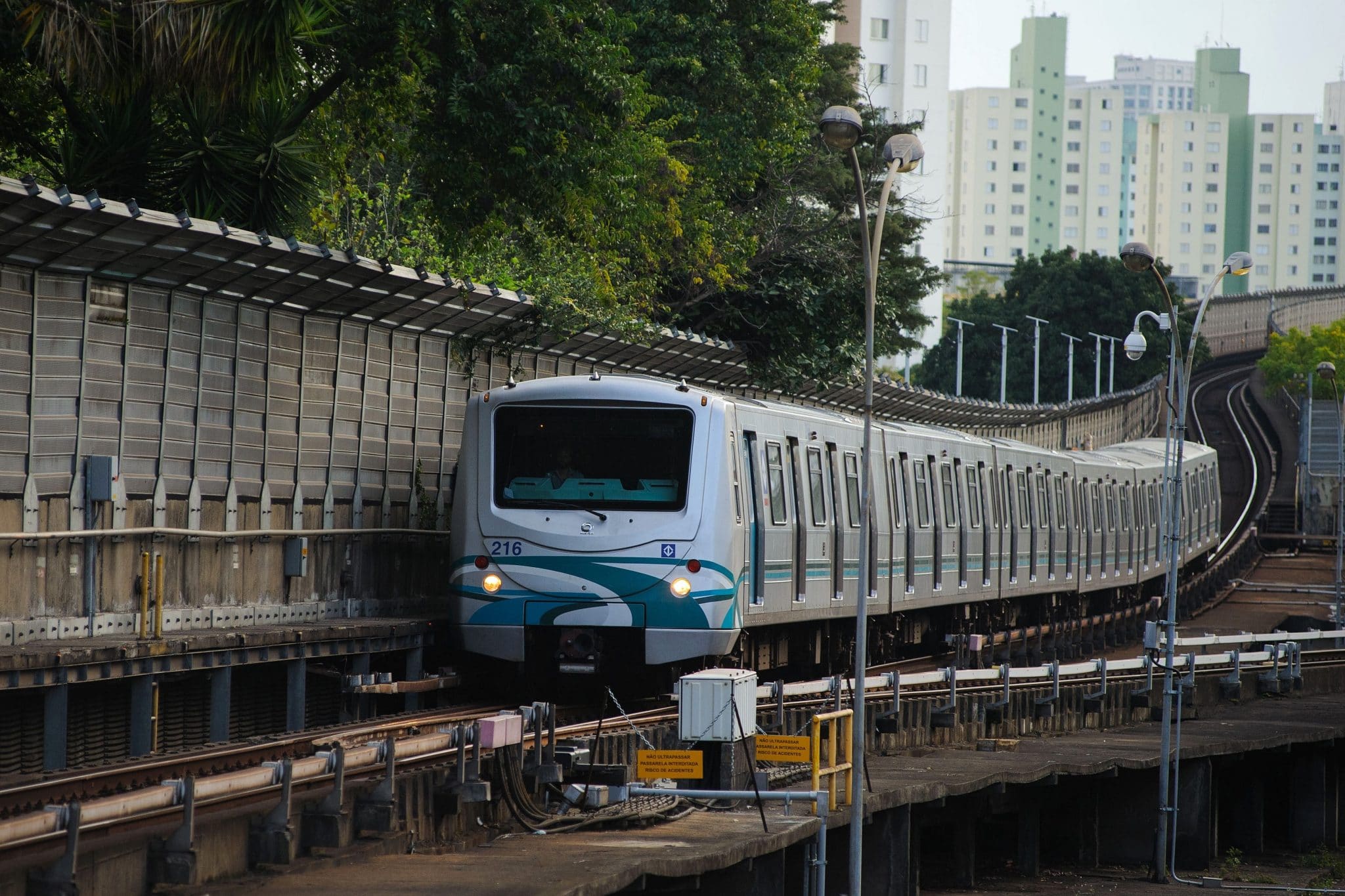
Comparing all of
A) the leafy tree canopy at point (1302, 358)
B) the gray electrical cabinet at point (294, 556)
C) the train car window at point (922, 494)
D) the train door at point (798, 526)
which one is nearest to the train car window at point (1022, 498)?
the train car window at point (922, 494)

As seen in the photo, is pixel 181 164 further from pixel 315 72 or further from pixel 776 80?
pixel 776 80

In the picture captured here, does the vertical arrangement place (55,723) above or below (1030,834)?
above

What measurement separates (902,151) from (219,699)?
6.52 metres

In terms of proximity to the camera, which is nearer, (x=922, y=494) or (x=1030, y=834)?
(x=1030, y=834)

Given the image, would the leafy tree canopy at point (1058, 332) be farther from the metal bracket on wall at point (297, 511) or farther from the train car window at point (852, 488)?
the metal bracket on wall at point (297, 511)

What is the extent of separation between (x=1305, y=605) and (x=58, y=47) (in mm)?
40208

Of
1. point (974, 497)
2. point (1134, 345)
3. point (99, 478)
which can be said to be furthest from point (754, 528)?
point (1134, 345)

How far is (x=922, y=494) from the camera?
85.2 ft

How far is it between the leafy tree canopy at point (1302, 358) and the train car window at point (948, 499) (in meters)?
65.3

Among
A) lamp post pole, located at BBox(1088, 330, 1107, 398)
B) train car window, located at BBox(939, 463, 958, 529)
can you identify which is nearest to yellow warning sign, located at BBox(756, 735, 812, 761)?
train car window, located at BBox(939, 463, 958, 529)

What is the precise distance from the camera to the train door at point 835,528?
70.3 feet

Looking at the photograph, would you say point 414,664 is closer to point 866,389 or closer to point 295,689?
point 295,689

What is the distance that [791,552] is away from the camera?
780 inches

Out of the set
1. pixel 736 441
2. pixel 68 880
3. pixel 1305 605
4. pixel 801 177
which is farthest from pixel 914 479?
pixel 1305 605
